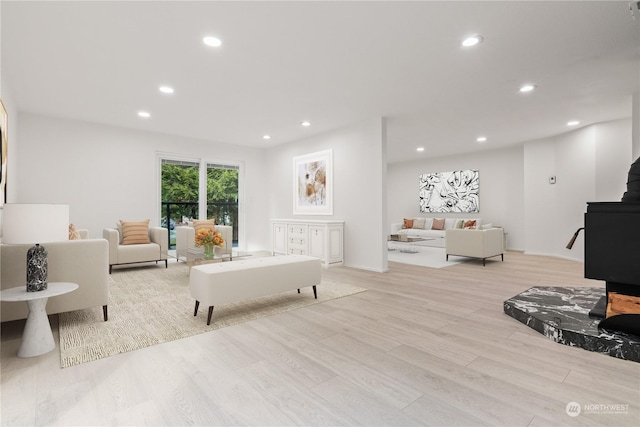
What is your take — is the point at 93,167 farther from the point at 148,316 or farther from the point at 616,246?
the point at 616,246

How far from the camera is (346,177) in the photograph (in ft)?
19.0

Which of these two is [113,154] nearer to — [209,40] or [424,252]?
[209,40]

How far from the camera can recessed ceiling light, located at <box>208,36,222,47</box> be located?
9.23 ft

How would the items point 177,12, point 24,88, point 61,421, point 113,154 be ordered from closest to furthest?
1. point 61,421
2. point 177,12
3. point 24,88
4. point 113,154

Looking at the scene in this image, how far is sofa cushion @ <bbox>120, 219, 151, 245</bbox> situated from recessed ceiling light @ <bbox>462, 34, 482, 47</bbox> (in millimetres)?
5277

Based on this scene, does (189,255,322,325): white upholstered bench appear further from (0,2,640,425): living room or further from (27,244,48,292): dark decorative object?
(27,244,48,292): dark decorative object

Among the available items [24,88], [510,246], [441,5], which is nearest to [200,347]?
[441,5]

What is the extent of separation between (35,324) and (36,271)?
36 cm

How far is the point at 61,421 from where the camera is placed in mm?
1475

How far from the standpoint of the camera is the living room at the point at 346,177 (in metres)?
4.75

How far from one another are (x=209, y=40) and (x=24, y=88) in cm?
294

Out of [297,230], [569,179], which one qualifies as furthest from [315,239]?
[569,179]

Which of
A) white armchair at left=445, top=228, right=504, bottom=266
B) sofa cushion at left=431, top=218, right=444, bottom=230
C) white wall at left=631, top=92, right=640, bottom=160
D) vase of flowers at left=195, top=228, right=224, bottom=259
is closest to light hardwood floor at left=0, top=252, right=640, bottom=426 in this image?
vase of flowers at left=195, top=228, right=224, bottom=259

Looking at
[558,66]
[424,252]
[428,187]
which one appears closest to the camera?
[558,66]
